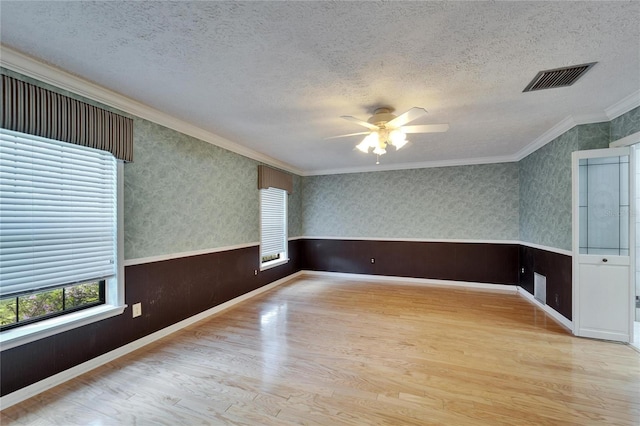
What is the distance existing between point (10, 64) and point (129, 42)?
3.15 feet

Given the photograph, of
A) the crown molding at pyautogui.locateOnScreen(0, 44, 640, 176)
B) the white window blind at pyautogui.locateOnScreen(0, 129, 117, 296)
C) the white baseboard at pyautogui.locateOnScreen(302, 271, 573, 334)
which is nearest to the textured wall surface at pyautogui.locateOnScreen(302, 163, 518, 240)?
the crown molding at pyautogui.locateOnScreen(0, 44, 640, 176)

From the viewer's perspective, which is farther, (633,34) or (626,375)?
(626,375)

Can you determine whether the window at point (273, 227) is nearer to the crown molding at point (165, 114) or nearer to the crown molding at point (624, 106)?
the crown molding at point (165, 114)

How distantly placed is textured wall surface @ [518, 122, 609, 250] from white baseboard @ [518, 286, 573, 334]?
0.89m

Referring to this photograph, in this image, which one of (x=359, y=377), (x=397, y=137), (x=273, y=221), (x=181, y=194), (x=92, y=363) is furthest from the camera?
(x=273, y=221)

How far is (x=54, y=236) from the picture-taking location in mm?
2141

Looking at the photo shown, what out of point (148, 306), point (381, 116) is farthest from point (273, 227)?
point (381, 116)

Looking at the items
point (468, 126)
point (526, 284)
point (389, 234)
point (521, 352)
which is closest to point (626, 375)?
point (521, 352)

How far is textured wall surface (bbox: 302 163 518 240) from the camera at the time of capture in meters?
5.04

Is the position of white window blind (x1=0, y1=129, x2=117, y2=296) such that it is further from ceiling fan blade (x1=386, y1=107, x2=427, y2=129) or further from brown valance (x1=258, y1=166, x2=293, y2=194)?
ceiling fan blade (x1=386, y1=107, x2=427, y2=129)

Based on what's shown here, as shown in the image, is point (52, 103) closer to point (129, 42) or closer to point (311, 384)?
point (129, 42)

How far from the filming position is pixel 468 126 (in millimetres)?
3346

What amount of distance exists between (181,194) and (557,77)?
13.0 ft

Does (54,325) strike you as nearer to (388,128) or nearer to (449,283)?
(388,128)
